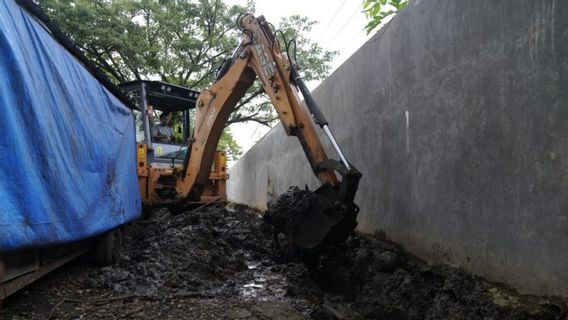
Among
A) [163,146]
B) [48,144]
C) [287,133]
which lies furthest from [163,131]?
[48,144]

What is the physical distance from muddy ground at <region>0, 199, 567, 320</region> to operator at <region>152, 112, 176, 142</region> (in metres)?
3.06

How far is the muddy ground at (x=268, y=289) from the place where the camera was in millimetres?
→ 2988

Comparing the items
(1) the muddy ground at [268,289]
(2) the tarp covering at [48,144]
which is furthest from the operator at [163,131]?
(2) the tarp covering at [48,144]

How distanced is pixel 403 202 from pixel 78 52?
3.40 metres

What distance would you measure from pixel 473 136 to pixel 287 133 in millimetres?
2396

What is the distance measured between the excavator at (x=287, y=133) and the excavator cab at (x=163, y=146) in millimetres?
21

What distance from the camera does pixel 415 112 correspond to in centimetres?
387

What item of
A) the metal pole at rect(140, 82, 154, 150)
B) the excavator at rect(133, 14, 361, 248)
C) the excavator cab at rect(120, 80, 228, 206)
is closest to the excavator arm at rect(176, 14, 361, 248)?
the excavator at rect(133, 14, 361, 248)

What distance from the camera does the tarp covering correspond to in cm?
251

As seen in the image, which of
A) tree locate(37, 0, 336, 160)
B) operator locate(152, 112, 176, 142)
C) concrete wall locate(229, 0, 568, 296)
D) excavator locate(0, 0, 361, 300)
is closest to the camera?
concrete wall locate(229, 0, 568, 296)

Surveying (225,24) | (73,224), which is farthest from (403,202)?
(225,24)

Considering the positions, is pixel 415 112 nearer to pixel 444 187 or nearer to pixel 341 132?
pixel 444 187

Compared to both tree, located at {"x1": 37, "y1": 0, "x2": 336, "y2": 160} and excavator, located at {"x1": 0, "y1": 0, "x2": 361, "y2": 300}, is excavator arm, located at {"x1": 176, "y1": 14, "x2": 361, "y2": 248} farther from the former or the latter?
tree, located at {"x1": 37, "y1": 0, "x2": 336, "y2": 160}

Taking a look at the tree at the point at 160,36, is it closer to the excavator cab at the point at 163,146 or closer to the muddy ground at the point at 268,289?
the excavator cab at the point at 163,146
